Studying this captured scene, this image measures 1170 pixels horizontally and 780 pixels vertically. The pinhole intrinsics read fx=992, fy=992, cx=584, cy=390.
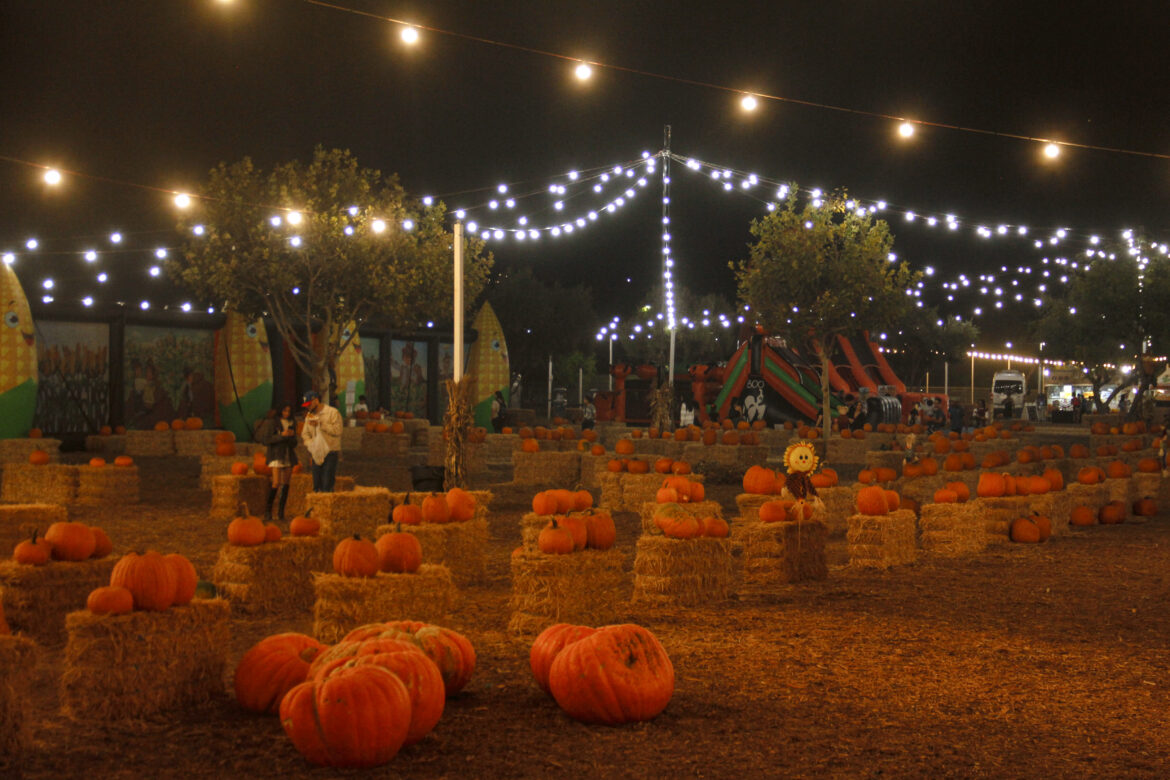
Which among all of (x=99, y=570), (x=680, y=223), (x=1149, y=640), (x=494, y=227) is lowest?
(x=1149, y=640)

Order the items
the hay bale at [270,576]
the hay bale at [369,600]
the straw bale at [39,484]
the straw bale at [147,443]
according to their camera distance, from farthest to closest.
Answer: the straw bale at [147,443], the straw bale at [39,484], the hay bale at [270,576], the hay bale at [369,600]

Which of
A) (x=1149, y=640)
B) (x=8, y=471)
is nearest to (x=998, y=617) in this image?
(x=1149, y=640)

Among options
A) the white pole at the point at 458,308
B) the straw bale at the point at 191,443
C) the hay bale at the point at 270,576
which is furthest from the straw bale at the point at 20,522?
the straw bale at the point at 191,443

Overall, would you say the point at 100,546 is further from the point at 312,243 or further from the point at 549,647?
the point at 312,243

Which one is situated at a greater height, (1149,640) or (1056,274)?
(1056,274)

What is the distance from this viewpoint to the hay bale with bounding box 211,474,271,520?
12117mm

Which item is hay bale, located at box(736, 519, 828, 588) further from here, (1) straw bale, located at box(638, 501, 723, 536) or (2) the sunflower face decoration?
(2) the sunflower face decoration

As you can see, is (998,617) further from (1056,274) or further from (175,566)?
(1056,274)

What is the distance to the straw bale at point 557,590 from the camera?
6477 millimetres

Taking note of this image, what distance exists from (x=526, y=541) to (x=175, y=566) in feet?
11.8

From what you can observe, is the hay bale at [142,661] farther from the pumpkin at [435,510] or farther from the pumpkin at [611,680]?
the pumpkin at [435,510]

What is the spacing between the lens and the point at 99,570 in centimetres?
641

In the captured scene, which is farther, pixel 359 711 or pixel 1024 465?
pixel 1024 465

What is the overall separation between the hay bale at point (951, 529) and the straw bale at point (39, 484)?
430 inches
